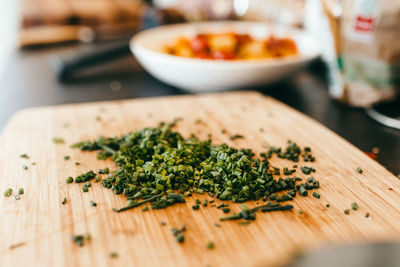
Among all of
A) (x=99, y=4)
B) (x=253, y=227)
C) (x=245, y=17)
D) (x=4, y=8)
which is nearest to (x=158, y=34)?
(x=245, y=17)

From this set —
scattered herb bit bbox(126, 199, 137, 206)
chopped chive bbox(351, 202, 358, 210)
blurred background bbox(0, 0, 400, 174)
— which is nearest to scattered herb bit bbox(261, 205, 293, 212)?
chopped chive bbox(351, 202, 358, 210)

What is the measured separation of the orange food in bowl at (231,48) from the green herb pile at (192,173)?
661 mm

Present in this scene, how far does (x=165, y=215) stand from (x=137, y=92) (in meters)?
0.91

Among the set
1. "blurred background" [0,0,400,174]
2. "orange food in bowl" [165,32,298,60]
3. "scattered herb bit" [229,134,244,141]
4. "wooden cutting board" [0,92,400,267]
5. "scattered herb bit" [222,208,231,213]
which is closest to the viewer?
"wooden cutting board" [0,92,400,267]

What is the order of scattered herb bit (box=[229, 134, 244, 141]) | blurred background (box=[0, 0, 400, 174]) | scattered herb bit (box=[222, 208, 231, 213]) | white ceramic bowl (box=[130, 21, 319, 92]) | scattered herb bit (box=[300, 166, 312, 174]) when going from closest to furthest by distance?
1. scattered herb bit (box=[222, 208, 231, 213])
2. scattered herb bit (box=[300, 166, 312, 174])
3. scattered herb bit (box=[229, 134, 244, 141])
4. blurred background (box=[0, 0, 400, 174])
5. white ceramic bowl (box=[130, 21, 319, 92])

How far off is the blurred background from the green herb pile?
14.1 inches

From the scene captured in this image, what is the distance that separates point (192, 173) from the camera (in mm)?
881

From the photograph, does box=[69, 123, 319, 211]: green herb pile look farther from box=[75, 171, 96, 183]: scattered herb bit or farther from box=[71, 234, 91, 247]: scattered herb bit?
box=[71, 234, 91, 247]: scattered herb bit

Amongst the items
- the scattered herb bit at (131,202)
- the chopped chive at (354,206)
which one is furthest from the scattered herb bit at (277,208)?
the scattered herb bit at (131,202)

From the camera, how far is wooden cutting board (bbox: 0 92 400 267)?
654mm

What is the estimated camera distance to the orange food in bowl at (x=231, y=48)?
156 centimetres

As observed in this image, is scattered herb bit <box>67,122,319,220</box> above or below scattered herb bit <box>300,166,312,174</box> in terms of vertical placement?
above

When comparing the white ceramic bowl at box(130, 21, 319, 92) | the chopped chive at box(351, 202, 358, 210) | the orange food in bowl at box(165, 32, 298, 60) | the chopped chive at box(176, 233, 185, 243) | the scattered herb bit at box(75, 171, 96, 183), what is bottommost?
the chopped chive at box(351, 202, 358, 210)

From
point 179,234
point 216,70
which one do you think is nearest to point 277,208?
point 179,234
